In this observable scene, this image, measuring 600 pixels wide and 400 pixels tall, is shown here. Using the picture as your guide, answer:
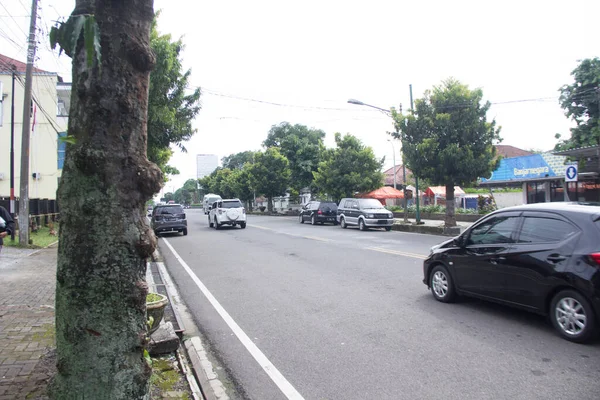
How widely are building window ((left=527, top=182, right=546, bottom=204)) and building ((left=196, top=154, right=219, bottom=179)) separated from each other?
80.7m

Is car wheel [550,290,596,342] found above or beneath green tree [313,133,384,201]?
beneath

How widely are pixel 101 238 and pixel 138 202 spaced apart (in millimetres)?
299

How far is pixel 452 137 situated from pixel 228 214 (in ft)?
43.1

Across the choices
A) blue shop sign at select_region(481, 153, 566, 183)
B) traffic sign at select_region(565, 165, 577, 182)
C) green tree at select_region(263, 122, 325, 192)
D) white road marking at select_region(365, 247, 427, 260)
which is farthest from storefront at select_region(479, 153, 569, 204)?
green tree at select_region(263, 122, 325, 192)

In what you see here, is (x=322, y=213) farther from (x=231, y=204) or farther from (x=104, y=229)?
(x=104, y=229)

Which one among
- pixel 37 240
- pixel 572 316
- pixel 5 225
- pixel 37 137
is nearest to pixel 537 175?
pixel 572 316

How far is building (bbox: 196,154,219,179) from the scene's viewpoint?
10094 centimetres

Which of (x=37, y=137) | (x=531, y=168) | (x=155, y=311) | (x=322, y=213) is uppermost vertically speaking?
(x=37, y=137)

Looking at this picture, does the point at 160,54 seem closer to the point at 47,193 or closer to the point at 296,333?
the point at 296,333

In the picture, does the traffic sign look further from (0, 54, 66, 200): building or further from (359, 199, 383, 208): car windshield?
(0, 54, 66, 200): building

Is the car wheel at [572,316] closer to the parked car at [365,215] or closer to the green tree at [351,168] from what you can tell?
the parked car at [365,215]

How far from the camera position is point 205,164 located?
103m

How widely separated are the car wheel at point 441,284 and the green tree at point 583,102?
21967mm

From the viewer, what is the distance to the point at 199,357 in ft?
16.5
